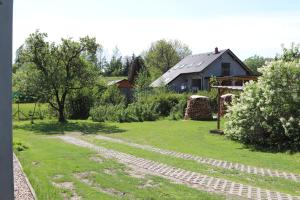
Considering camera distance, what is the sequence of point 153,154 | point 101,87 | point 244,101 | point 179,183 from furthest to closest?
point 101,87, point 244,101, point 153,154, point 179,183

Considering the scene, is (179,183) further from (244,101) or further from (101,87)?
(101,87)

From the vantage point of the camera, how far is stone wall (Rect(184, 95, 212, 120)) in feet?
89.1

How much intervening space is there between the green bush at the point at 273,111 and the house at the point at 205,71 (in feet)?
105

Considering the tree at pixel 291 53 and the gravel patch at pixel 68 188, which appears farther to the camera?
the tree at pixel 291 53

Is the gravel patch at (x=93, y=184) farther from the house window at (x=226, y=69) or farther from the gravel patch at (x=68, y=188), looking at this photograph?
the house window at (x=226, y=69)

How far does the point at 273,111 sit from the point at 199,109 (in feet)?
40.9

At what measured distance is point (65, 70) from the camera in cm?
2856

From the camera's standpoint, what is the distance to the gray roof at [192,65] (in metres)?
48.4

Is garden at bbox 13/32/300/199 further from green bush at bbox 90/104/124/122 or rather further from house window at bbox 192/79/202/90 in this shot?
house window at bbox 192/79/202/90

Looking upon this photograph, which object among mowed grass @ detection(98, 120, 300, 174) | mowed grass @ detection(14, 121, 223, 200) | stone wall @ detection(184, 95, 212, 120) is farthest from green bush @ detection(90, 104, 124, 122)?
mowed grass @ detection(14, 121, 223, 200)

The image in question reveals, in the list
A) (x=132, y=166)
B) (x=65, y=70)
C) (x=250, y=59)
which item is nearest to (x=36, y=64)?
(x=65, y=70)

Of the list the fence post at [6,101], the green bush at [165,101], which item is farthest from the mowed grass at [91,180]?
the green bush at [165,101]

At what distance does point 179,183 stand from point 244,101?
8065 millimetres

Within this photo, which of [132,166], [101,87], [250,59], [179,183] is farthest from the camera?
[250,59]
